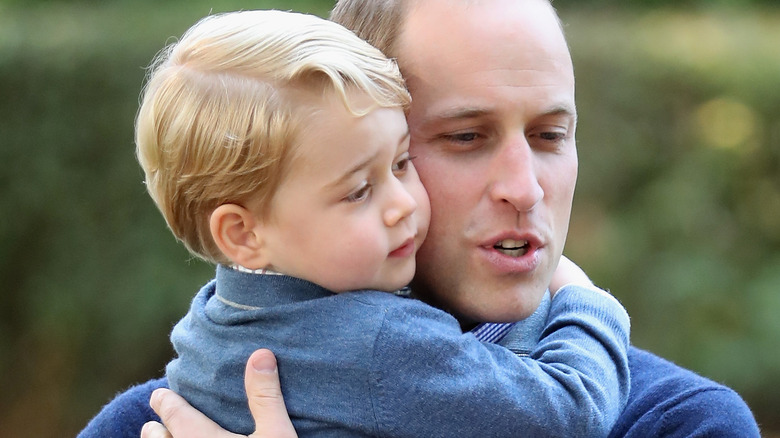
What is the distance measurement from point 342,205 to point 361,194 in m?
0.05

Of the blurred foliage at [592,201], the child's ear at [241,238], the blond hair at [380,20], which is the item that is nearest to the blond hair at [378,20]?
the blond hair at [380,20]

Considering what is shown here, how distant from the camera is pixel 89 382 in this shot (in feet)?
18.9

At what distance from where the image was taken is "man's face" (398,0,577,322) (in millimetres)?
2207

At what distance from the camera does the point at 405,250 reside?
2.05 metres

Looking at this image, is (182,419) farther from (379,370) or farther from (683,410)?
(683,410)

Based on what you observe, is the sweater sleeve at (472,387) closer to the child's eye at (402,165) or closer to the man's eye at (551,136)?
the child's eye at (402,165)

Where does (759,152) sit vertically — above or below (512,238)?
below

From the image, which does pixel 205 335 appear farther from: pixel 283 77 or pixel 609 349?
pixel 609 349

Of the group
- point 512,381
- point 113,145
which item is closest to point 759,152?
point 113,145

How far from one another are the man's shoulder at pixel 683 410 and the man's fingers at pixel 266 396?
713mm

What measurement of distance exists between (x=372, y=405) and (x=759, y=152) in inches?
174

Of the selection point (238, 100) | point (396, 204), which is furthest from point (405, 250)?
point (238, 100)

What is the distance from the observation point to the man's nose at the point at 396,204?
198 centimetres

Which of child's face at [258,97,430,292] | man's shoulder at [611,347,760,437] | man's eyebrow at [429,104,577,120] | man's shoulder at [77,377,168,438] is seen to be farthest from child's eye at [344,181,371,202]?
man's shoulder at [77,377,168,438]
